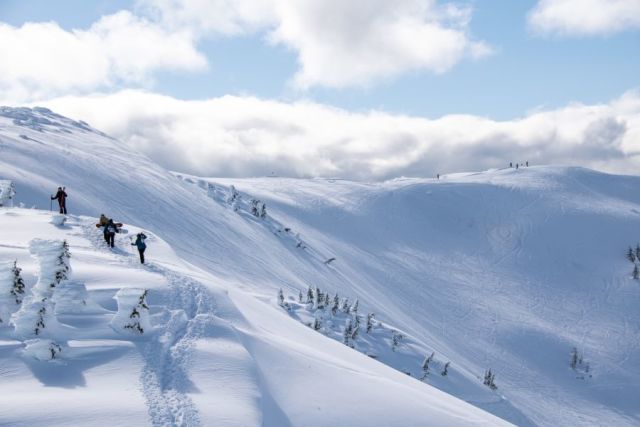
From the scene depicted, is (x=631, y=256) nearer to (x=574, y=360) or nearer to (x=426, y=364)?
(x=574, y=360)

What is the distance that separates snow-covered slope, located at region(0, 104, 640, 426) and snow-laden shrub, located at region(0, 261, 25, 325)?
3.17ft

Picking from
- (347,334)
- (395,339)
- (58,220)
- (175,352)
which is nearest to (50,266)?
(175,352)

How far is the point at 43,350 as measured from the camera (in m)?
8.36

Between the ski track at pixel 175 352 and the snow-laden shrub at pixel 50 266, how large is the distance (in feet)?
7.71

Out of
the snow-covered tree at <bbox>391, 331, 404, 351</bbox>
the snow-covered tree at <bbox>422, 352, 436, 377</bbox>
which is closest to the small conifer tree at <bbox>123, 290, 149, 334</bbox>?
the snow-covered tree at <bbox>422, 352, 436, 377</bbox>

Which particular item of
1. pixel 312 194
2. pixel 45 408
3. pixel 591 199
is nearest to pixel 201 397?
pixel 45 408

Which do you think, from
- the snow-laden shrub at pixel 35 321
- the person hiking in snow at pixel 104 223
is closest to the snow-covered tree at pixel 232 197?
the person hiking in snow at pixel 104 223

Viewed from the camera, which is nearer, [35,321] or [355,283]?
[35,321]

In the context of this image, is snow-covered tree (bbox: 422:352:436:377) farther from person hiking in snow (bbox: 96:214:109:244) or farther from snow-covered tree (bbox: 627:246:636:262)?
snow-covered tree (bbox: 627:246:636:262)

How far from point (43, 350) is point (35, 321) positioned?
0.89 metres

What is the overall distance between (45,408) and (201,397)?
233cm

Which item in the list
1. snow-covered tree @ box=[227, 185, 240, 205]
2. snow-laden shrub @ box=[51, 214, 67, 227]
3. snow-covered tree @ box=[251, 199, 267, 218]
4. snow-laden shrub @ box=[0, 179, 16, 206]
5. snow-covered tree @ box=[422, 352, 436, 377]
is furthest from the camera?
snow-covered tree @ box=[227, 185, 240, 205]

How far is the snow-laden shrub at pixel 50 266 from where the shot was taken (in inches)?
407

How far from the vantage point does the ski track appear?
767cm
